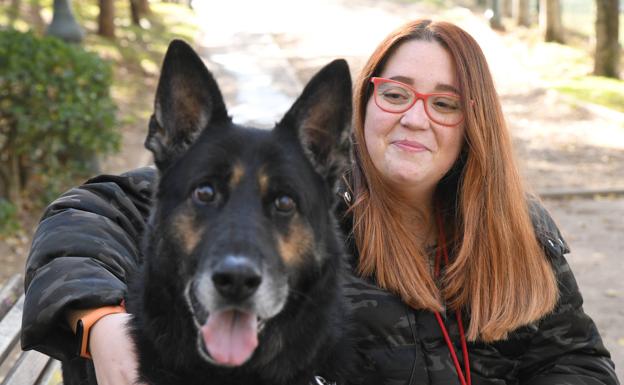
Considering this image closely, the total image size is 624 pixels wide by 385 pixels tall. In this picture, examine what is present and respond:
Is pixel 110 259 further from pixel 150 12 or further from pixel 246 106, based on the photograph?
pixel 150 12

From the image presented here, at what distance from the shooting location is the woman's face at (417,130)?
348 centimetres

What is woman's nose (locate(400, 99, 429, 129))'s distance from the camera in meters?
3.46

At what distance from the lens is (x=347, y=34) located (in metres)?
23.9

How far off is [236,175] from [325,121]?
0.48 meters

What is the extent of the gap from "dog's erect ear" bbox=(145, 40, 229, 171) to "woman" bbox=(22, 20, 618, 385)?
0.46 m

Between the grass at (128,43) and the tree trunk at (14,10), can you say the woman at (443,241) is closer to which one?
the grass at (128,43)

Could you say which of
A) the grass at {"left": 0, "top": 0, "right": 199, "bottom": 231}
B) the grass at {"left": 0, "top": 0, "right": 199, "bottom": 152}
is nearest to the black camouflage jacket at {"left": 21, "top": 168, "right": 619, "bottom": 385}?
the grass at {"left": 0, "top": 0, "right": 199, "bottom": 231}

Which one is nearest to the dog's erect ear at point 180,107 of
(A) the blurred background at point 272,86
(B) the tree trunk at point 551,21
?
(A) the blurred background at point 272,86

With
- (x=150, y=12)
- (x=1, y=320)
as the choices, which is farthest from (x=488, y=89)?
(x=150, y=12)

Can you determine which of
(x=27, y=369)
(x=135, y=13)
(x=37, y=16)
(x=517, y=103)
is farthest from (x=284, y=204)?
(x=135, y=13)

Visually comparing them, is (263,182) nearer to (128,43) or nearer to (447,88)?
(447,88)

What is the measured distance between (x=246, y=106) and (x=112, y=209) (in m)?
10.6

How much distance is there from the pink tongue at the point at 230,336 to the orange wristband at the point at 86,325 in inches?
18.2

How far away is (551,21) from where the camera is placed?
21.5m
